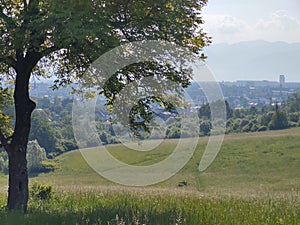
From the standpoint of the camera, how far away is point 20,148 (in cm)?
1396

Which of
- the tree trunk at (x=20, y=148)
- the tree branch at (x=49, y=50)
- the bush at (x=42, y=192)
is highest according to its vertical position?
the tree branch at (x=49, y=50)

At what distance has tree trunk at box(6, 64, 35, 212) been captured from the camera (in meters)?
13.9

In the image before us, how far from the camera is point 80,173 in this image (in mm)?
72312

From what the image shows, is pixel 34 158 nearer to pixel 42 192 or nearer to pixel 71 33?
pixel 42 192

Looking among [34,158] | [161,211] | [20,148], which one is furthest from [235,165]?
[161,211]

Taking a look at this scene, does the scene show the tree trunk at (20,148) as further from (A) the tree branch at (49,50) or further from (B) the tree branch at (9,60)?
(A) the tree branch at (49,50)

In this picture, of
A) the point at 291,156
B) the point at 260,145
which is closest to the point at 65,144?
the point at 260,145

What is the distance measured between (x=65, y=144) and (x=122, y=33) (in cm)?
10337

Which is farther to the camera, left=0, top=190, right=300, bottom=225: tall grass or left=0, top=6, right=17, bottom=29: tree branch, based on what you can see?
left=0, top=6, right=17, bottom=29: tree branch

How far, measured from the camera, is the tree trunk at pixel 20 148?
45.5 ft

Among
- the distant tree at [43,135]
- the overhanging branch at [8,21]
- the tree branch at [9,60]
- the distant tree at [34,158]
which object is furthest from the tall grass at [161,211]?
the distant tree at [43,135]

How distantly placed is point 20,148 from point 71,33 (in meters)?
4.57

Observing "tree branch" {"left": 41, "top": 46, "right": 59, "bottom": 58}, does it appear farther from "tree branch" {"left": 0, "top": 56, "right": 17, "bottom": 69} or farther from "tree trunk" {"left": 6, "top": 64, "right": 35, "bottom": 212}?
"tree trunk" {"left": 6, "top": 64, "right": 35, "bottom": 212}

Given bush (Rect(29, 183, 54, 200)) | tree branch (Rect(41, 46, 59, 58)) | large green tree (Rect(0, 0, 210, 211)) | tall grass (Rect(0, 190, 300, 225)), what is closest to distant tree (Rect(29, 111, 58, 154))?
bush (Rect(29, 183, 54, 200))
